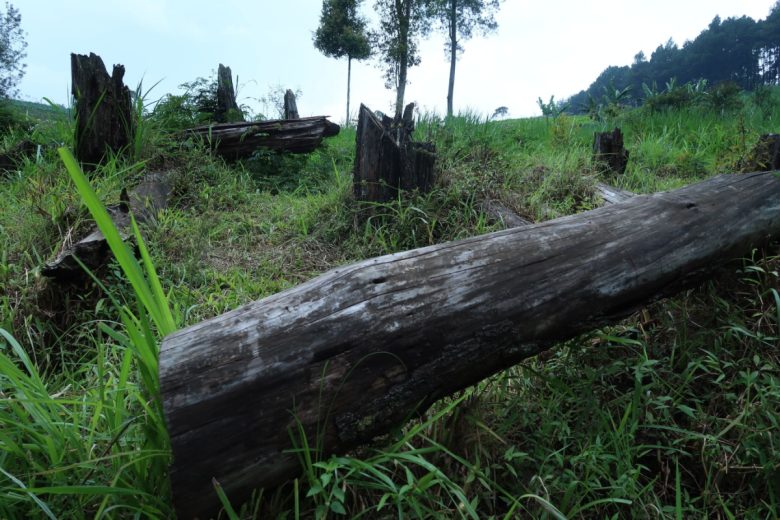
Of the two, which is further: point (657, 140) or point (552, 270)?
point (657, 140)

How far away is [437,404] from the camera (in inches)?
71.9

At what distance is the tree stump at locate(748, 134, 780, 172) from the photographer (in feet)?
10.2

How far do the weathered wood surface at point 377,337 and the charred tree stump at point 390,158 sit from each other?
6.33ft

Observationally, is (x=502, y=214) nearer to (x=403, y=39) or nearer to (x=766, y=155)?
(x=766, y=155)

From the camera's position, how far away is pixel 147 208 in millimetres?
3740

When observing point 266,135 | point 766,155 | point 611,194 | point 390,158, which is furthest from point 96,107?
point 766,155

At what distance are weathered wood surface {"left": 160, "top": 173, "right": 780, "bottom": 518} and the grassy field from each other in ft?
0.47

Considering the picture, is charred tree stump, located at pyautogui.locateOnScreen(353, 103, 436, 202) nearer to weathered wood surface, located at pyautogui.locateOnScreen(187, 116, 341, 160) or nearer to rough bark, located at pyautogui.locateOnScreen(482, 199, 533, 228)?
rough bark, located at pyautogui.locateOnScreen(482, 199, 533, 228)

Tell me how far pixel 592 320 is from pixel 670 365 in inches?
24.5

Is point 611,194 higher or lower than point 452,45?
lower

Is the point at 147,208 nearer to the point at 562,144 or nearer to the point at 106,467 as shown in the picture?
the point at 106,467

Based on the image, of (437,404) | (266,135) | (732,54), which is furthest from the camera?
(732,54)

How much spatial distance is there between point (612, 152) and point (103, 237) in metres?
5.01

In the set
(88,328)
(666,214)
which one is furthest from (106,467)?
(666,214)
